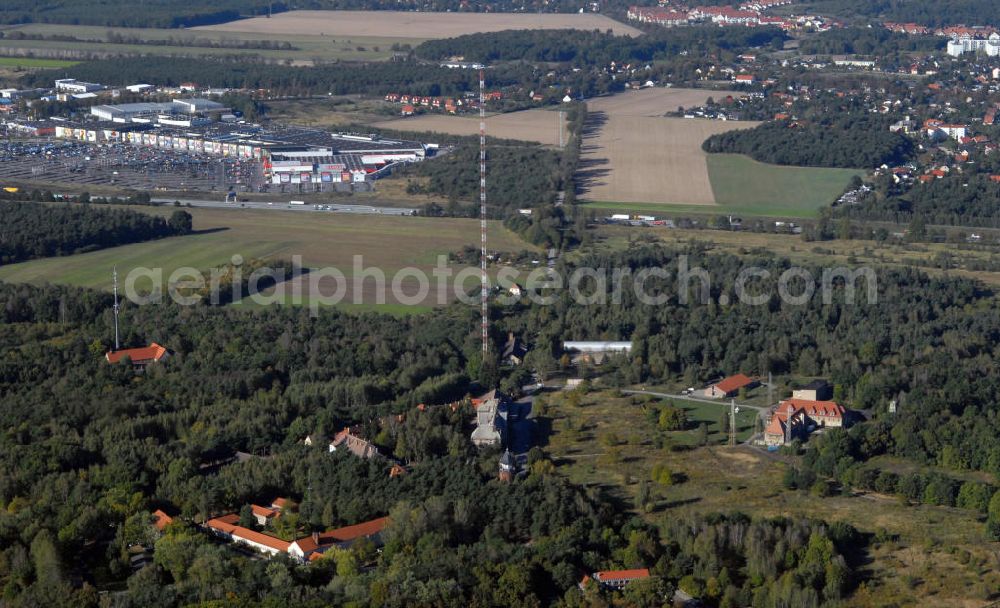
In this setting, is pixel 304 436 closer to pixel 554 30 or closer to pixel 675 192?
pixel 675 192

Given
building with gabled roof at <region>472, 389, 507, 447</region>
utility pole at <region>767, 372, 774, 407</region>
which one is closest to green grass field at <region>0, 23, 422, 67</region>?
utility pole at <region>767, 372, 774, 407</region>

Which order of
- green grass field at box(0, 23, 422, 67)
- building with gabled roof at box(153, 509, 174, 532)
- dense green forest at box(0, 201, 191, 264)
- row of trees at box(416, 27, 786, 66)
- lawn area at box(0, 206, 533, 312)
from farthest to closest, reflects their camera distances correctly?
green grass field at box(0, 23, 422, 67), row of trees at box(416, 27, 786, 66), dense green forest at box(0, 201, 191, 264), lawn area at box(0, 206, 533, 312), building with gabled roof at box(153, 509, 174, 532)

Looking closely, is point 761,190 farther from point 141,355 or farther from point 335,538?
point 335,538

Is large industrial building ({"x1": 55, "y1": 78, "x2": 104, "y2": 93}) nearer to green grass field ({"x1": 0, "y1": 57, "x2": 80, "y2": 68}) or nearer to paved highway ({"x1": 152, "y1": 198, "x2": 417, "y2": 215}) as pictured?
green grass field ({"x1": 0, "y1": 57, "x2": 80, "y2": 68})

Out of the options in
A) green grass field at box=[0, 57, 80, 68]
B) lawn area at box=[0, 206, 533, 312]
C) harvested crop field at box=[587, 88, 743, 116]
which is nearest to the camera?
lawn area at box=[0, 206, 533, 312]

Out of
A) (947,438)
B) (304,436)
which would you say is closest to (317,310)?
(304,436)
